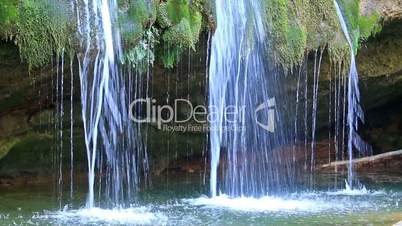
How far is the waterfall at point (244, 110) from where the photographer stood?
9.91 meters

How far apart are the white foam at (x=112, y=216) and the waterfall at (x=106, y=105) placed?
0.60 meters

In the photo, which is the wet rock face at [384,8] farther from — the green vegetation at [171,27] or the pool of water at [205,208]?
the pool of water at [205,208]

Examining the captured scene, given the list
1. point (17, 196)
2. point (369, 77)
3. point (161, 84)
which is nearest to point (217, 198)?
point (161, 84)

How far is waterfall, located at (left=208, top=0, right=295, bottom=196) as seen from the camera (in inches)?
390

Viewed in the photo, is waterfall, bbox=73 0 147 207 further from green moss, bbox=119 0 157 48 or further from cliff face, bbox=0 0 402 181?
cliff face, bbox=0 0 402 181

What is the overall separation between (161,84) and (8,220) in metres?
4.47

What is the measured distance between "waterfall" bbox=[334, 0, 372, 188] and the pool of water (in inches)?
89.0

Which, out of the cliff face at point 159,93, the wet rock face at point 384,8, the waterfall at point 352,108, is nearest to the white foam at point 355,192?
the waterfall at point 352,108

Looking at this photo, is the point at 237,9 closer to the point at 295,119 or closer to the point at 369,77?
the point at 369,77

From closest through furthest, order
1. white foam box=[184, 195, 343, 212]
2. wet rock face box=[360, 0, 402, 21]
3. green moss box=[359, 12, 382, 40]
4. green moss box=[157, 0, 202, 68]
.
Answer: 1. white foam box=[184, 195, 343, 212]
2. green moss box=[157, 0, 202, 68]
3. wet rock face box=[360, 0, 402, 21]
4. green moss box=[359, 12, 382, 40]
